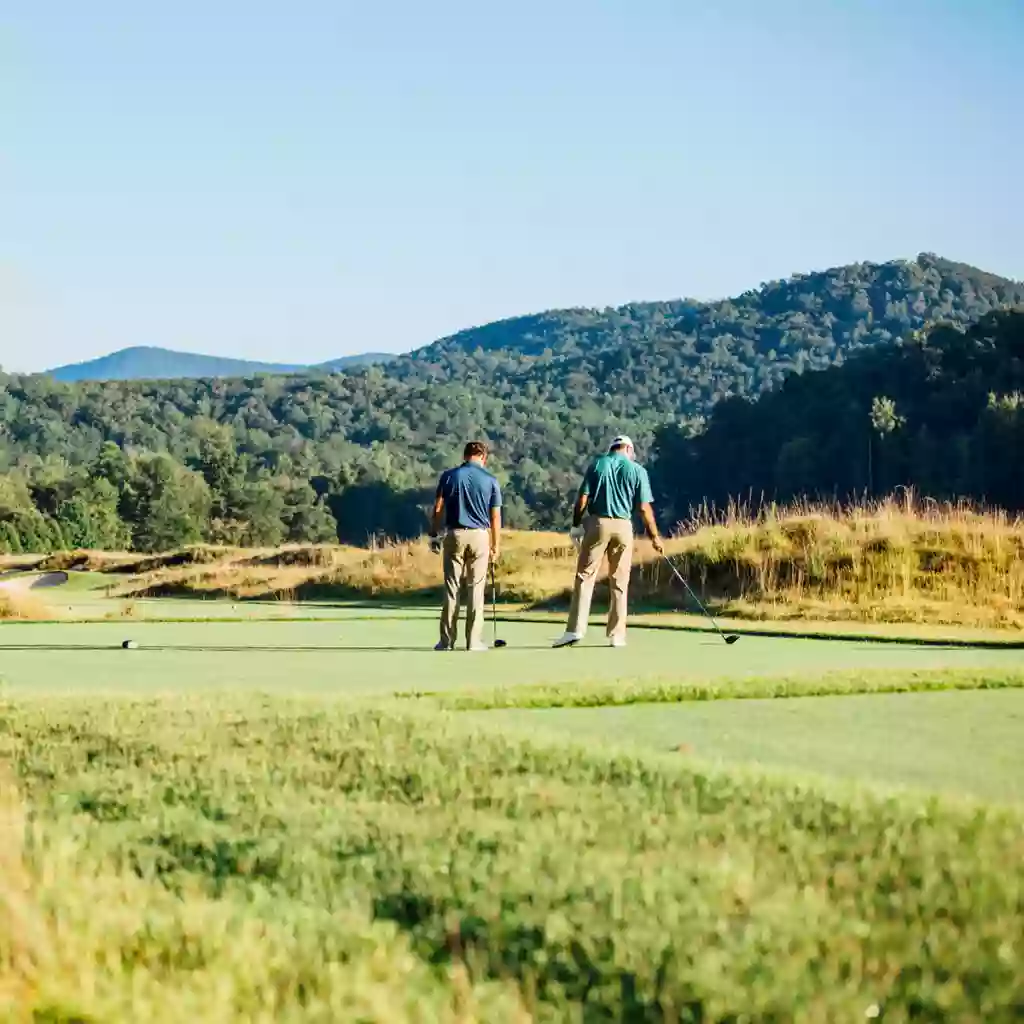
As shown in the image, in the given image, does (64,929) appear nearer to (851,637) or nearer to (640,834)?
(640,834)

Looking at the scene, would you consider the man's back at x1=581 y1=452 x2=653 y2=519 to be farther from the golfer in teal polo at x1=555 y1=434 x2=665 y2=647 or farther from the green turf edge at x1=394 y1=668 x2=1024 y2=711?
the green turf edge at x1=394 y1=668 x2=1024 y2=711

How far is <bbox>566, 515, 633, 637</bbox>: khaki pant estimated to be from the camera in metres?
14.1

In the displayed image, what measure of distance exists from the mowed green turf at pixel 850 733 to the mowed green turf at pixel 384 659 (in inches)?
59.5

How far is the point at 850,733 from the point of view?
7172 millimetres

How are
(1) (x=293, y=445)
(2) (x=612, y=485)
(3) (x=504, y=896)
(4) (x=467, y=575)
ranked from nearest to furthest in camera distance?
(3) (x=504, y=896), (2) (x=612, y=485), (4) (x=467, y=575), (1) (x=293, y=445)

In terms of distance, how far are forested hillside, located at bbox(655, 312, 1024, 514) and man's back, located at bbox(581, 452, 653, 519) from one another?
188 ft

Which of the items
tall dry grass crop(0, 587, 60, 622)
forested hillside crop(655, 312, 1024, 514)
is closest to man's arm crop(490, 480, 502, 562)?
tall dry grass crop(0, 587, 60, 622)

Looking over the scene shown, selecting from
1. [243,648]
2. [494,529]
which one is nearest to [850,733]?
[494,529]

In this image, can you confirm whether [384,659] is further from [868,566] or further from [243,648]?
[868,566]

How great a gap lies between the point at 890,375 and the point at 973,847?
91.0 m

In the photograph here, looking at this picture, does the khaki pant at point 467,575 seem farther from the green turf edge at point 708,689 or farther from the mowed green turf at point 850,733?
the mowed green turf at point 850,733

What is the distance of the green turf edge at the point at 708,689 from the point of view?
8.66 metres

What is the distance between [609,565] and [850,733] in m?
7.02

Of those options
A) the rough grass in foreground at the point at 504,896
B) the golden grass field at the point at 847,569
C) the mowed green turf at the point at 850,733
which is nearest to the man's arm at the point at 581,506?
the mowed green turf at the point at 850,733
